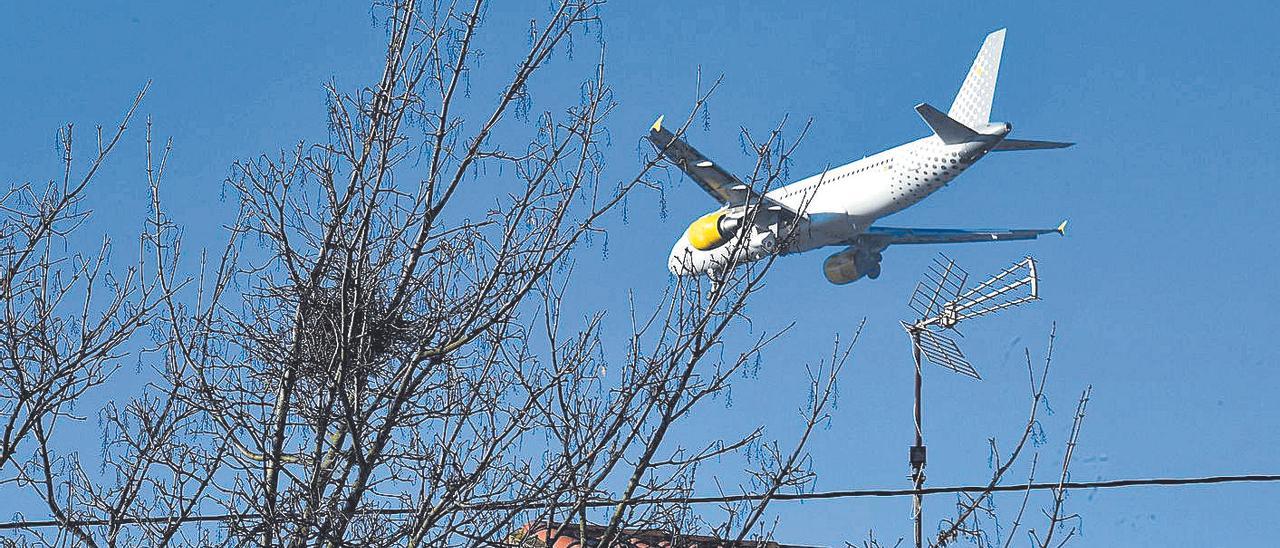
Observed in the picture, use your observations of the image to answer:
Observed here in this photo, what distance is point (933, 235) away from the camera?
125 ft

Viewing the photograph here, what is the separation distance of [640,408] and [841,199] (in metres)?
27.5

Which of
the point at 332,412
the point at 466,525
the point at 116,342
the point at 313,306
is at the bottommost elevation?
the point at 466,525

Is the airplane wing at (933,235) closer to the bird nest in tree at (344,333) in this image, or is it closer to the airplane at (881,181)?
the airplane at (881,181)

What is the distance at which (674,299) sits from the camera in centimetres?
593

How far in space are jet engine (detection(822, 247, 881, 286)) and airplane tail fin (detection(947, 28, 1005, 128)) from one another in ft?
13.2

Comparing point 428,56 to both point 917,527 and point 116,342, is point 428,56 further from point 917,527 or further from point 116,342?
point 917,527

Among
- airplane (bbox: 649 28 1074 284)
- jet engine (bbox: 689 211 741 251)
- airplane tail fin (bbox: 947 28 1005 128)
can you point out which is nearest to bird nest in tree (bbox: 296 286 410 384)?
airplane (bbox: 649 28 1074 284)

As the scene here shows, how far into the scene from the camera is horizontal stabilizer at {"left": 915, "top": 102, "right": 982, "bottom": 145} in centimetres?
2872

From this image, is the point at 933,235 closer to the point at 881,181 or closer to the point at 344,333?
the point at 881,181

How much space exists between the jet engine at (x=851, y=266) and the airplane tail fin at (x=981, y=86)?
401 cm

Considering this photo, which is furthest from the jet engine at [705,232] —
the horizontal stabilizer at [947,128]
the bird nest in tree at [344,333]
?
the bird nest in tree at [344,333]

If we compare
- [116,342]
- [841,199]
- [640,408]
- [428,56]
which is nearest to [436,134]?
[428,56]

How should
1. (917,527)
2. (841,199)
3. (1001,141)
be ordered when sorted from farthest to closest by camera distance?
(841,199) < (1001,141) < (917,527)

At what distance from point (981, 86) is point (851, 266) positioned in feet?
17.1
